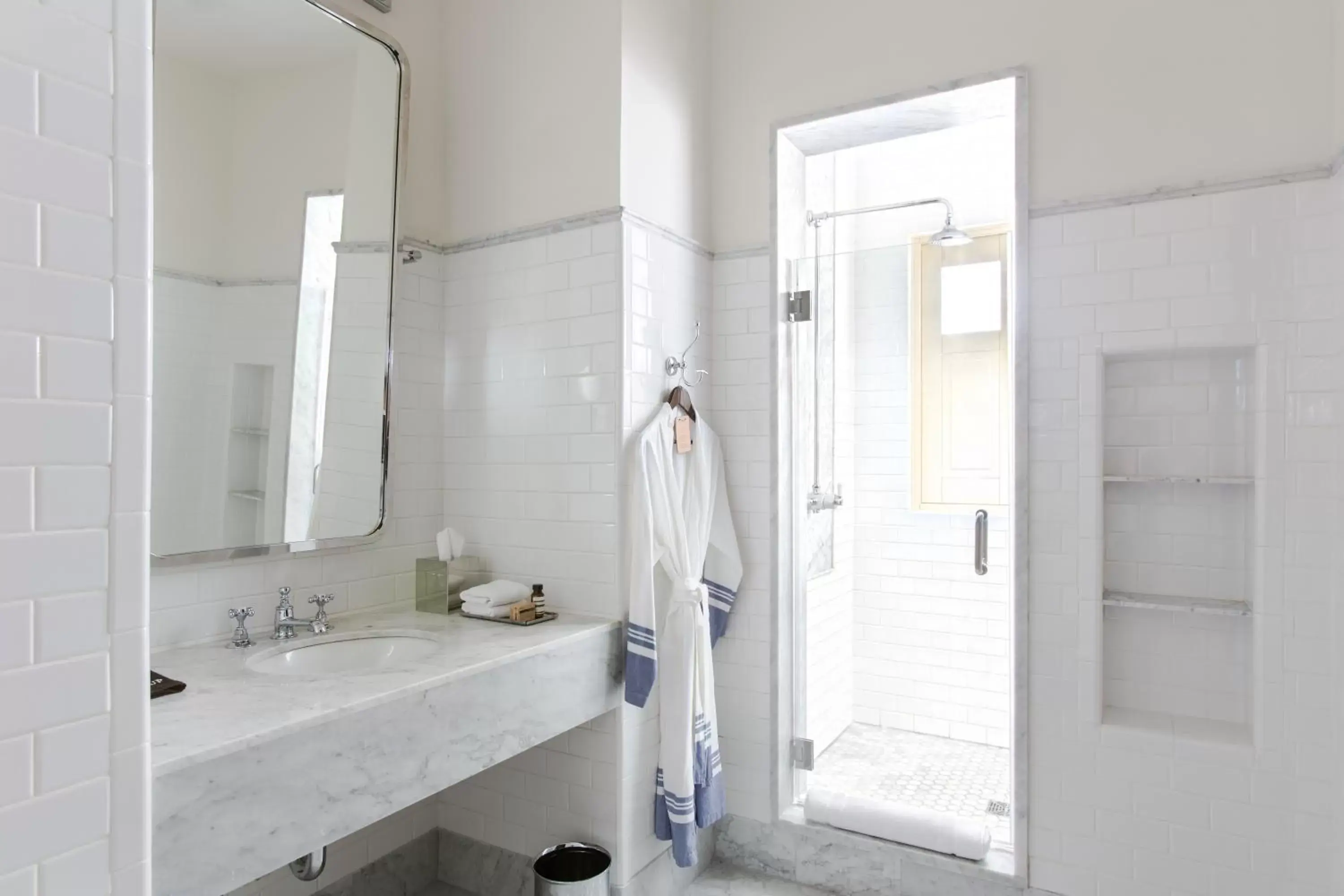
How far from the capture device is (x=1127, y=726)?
7.08 feet

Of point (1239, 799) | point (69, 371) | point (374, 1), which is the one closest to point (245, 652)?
point (69, 371)

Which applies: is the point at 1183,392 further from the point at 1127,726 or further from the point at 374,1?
the point at 374,1

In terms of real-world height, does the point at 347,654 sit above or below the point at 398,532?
below

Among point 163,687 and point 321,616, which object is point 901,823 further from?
point 163,687

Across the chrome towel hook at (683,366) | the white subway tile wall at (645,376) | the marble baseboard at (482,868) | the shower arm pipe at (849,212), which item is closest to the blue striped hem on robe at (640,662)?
the white subway tile wall at (645,376)

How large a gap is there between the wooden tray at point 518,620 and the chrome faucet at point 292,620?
15.0 inches

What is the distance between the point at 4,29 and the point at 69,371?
1.32 ft

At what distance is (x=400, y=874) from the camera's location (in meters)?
2.47

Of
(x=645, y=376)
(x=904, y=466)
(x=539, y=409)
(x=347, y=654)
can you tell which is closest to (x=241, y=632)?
(x=347, y=654)

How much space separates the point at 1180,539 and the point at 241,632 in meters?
2.48

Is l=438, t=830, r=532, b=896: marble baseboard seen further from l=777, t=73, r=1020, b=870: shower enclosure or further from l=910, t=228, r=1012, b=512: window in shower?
l=910, t=228, r=1012, b=512: window in shower

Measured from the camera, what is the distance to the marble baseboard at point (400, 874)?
2331mm

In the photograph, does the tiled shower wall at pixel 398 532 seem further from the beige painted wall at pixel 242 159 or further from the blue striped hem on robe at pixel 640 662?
the blue striped hem on robe at pixel 640 662

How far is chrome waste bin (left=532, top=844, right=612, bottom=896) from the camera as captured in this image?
7.11 feet
